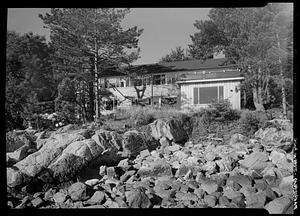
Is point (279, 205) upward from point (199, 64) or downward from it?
downward

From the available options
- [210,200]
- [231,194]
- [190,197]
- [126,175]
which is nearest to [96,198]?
[126,175]

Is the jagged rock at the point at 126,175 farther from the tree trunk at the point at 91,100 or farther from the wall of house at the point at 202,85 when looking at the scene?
the wall of house at the point at 202,85

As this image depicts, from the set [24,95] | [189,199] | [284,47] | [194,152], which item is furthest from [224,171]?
[24,95]

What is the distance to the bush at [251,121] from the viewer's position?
4.52 meters

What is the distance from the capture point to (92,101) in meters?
4.28

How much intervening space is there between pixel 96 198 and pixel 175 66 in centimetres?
216

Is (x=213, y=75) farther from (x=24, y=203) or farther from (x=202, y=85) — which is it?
(x=24, y=203)

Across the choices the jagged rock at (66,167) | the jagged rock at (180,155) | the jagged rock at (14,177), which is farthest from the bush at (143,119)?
the jagged rock at (14,177)

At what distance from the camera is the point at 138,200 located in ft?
11.6

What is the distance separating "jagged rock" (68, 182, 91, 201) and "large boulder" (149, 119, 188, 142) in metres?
1.41

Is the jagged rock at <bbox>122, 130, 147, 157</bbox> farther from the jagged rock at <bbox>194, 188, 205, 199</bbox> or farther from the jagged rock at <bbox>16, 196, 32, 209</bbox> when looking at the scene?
the jagged rock at <bbox>16, 196, 32, 209</bbox>

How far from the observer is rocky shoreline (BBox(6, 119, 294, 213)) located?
365 cm

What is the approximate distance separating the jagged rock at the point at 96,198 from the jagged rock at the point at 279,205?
1888mm

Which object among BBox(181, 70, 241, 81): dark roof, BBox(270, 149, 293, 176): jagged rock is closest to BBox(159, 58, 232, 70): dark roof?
BBox(181, 70, 241, 81): dark roof
